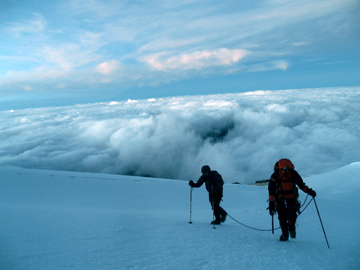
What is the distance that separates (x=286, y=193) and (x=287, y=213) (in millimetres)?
501

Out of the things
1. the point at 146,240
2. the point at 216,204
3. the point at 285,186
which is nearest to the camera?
the point at 146,240

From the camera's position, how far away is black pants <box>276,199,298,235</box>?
4598 millimetres

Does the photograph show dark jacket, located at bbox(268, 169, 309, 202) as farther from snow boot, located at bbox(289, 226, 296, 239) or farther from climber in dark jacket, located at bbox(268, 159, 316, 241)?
snow boot, located at bbox(289, 226, 296, 239)

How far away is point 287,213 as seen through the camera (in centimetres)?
466

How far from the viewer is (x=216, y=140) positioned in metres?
198

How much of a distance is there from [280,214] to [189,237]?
7.47ft

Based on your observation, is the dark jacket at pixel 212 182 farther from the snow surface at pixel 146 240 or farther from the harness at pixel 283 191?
the harness at pixel 283 191

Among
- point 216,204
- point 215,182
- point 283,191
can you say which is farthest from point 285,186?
point 216,204

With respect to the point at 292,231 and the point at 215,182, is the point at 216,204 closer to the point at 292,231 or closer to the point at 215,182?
the point at 215,182

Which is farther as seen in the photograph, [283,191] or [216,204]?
[216,204]

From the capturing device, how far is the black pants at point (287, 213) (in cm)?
460

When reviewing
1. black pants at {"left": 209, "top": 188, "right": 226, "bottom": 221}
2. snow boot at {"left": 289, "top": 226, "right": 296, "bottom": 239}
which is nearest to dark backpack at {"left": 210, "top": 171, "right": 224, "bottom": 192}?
black pants at {"left": 209, "top": 188, "right": 226, "bottom": 221}

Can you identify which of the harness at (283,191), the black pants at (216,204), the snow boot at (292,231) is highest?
the harness at (283,191)

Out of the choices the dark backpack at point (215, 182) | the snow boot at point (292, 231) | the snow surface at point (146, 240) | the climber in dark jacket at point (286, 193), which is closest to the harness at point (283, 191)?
the climber in dark jacket at point (286, 193)
